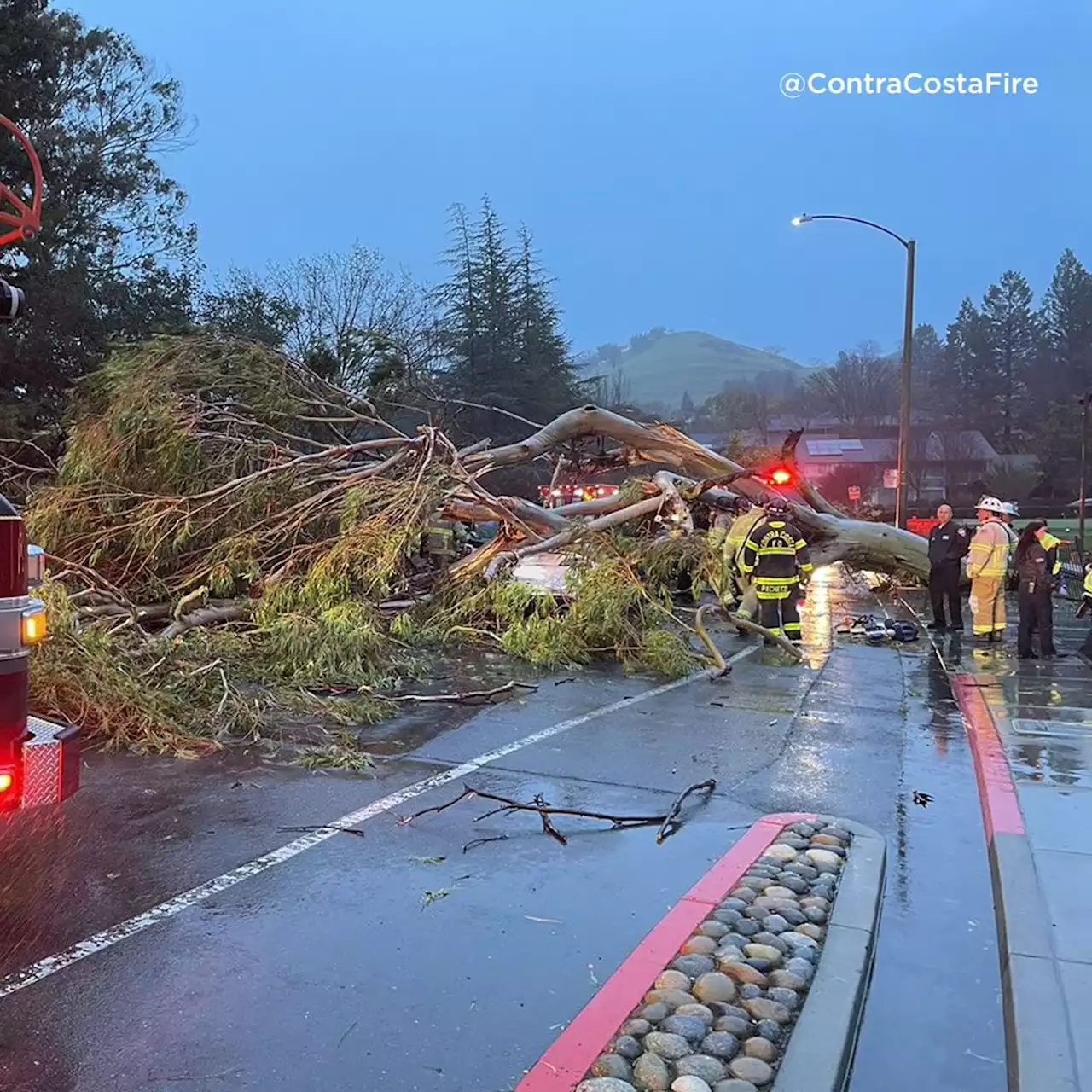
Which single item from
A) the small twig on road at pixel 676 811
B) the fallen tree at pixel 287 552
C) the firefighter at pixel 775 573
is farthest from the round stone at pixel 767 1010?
the firefighter at pixel 775 573

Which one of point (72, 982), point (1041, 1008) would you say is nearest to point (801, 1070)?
point (1041, 1008)

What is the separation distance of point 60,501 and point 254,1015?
7.09 meters

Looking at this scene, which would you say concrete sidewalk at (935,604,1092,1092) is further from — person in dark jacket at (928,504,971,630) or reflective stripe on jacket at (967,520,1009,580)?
person in dark jacket at (928,504,971,630)

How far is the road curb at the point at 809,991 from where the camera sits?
8.89 ft

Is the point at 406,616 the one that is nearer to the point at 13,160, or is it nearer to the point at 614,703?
the point at 614,703

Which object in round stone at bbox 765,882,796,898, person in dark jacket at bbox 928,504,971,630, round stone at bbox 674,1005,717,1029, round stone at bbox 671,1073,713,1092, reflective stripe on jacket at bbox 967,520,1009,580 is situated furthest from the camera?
person in dark jacket at bbox 928,504,971,630

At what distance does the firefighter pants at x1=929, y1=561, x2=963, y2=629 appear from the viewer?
1204 centimetres

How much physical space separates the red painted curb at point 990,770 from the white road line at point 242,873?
98.9 inches

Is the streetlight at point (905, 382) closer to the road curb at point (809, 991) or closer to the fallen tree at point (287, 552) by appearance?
the fallen tree at point (287, 552)

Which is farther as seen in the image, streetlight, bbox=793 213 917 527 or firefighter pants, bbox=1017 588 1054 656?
streetlight, bbox=793 213 917 527

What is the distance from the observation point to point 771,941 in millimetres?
3467

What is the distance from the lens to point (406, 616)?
8992 millimetres

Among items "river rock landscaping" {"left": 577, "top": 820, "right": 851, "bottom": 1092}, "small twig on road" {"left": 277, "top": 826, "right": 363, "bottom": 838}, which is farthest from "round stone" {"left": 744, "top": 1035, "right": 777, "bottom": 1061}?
"small twig on road" {"left": 277, "top": 826, "right": 363, "bottom": 838}

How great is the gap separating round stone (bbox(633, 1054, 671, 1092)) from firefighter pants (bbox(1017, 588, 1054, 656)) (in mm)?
8547
